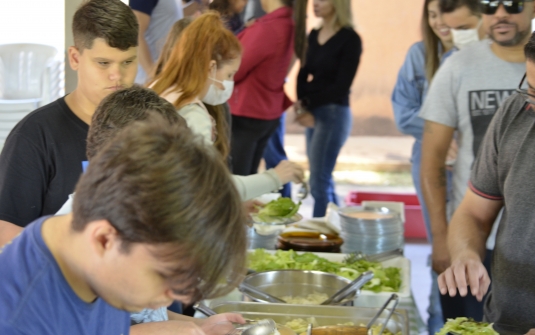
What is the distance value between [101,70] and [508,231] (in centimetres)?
116

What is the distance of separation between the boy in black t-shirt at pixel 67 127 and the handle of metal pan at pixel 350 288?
77 cm

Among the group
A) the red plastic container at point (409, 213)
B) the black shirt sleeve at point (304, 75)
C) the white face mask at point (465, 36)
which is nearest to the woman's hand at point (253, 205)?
the white face mask at point (465, 36)

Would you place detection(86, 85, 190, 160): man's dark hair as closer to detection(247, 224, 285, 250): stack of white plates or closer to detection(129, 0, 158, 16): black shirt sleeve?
detection(247, 224, 285, 250): stack of white plates

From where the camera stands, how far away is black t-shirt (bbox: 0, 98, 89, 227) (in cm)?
159

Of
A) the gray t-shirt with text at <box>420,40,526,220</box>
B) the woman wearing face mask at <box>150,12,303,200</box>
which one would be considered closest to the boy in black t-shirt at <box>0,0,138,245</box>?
the woman wearing face mask at <box>150,12,303,200</box>

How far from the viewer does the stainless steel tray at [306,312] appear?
66.7 inches

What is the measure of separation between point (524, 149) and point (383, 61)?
6.39 m

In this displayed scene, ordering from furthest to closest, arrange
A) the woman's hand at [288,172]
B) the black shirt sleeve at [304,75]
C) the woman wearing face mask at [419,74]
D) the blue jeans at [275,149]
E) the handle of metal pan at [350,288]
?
the blue jeans at [275,149] < the black shirt sleeve at [304,75] < the woman wearing face mask at [419,74] < the woman's hand at [288,172] < the handle of metal pan at [350,288]

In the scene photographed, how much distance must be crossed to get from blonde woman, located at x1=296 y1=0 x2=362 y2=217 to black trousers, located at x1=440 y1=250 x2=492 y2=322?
1.98 meters

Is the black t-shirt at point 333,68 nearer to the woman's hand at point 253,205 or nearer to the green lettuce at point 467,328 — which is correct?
the woman's hand at point 253,205

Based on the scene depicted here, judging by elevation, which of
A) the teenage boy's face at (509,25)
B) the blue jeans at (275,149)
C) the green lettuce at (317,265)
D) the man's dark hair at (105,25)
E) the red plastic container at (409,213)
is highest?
the teenage boy's face at (509,25)

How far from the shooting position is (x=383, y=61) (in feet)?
26.0

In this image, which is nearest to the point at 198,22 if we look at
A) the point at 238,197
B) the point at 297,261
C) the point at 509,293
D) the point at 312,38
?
the point at 297,261

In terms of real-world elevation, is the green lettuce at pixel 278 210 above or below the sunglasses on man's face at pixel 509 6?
below
